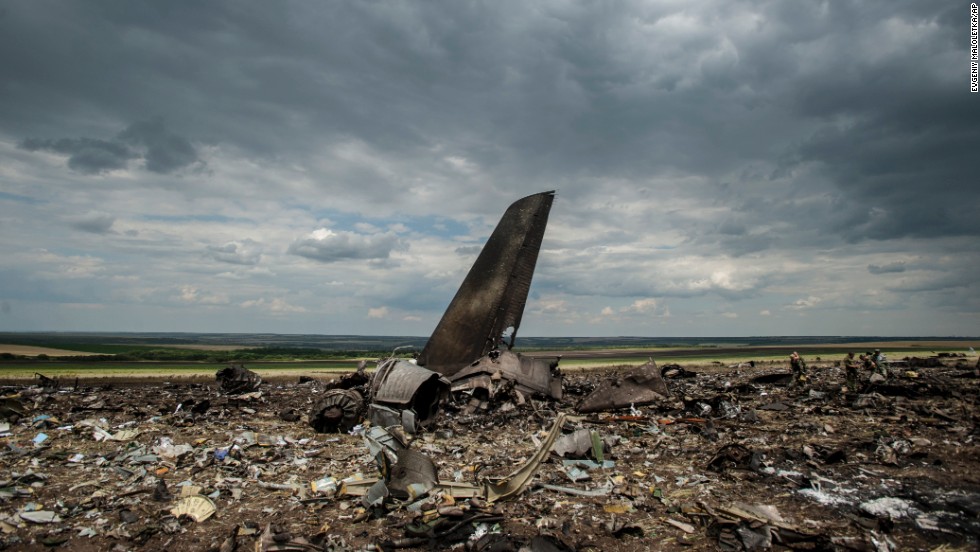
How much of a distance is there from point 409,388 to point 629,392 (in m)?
5.60

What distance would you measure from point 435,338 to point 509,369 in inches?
101

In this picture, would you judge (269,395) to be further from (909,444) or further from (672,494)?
(909,444)

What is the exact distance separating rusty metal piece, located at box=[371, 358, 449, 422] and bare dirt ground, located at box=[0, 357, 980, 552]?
52 cm

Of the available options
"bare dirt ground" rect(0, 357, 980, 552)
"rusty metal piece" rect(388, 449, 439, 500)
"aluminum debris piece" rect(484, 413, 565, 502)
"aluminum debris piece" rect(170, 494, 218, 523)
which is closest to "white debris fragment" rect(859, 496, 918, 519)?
"bare dirt ground" rect(0, 357, 980, 552)

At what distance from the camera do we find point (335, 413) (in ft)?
34.7

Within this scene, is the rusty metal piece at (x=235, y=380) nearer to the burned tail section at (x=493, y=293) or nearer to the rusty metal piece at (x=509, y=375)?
the burned tail section at (x=493, y=293)

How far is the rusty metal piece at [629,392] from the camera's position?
1242 centimetres

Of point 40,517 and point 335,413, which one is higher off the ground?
point 335,413

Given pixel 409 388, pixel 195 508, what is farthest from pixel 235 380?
pixel 195 508

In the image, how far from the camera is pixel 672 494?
633cm

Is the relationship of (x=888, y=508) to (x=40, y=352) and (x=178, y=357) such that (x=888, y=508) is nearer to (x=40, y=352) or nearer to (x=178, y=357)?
(x=178, y=357)

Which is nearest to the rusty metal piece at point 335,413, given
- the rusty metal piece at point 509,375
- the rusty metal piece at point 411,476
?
the rusty metal piece at point 509,375

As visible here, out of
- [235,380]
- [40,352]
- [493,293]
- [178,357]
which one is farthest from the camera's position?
[40,352]

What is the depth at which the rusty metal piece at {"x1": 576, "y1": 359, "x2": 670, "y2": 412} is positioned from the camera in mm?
12422
